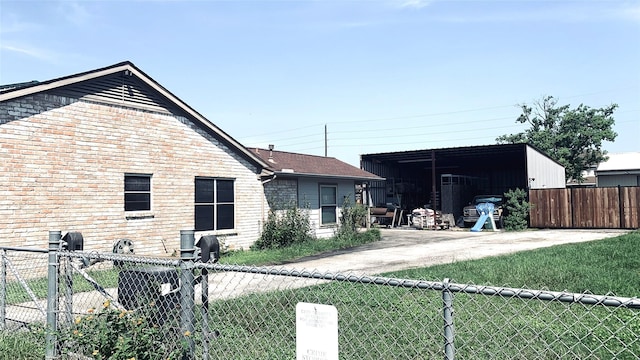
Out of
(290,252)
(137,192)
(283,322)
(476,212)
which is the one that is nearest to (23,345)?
(283,322)

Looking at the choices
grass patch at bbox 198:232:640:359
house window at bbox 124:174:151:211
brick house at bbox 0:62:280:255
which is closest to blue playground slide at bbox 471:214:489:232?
brick house at bbox 0:62:280:255

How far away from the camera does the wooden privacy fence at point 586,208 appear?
82.5 feet

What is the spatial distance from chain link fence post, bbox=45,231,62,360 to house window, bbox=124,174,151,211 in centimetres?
902

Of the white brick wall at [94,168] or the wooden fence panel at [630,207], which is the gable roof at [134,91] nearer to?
the white brick wall at [94,168]

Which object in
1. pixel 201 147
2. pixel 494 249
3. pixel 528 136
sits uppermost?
pixel 528 136

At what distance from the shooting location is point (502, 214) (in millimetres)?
28484

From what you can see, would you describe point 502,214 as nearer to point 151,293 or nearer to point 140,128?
point 140,128

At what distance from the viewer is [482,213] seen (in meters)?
27.7

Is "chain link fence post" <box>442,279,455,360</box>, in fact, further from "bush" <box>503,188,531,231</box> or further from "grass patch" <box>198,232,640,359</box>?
"bush" <box>503,188,531,231</box>

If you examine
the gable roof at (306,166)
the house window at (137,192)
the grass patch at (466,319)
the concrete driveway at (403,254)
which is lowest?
the concrete driveway at (403,254)

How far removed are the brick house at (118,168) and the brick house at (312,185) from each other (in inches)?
32.7

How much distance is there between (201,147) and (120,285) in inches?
452

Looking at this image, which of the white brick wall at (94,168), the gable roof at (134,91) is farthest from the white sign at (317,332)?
the gable roof at (134,91)

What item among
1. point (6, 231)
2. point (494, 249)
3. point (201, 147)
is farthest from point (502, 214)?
point (6, 231)
